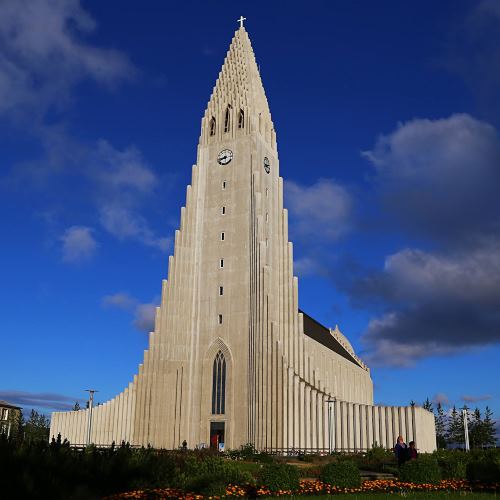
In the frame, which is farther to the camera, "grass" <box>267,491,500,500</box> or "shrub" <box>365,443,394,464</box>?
"shrub" <box>365,443,394,464</box>

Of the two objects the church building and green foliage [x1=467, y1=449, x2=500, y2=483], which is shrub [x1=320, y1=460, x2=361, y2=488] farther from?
the church building

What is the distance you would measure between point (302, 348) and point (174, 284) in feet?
43.1

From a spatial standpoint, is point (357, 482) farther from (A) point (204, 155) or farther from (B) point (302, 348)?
(A) point (204, 155)

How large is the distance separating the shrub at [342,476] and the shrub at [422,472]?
1786 mm

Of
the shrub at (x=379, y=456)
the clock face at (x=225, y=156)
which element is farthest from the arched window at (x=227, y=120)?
the shrub at (x=379, y=456)

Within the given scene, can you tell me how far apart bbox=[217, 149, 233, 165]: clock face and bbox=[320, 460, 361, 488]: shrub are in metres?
40.5

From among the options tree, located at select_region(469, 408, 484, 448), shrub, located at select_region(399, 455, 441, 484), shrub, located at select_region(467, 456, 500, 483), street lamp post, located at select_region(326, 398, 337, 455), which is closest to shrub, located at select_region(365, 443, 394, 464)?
street lamp post, located at select_region(326, 398, 337, 455)

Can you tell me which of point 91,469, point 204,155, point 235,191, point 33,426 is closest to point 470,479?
point 91,469

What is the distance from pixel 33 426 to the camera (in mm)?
86250

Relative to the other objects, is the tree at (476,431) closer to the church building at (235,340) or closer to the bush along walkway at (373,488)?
the church building at (235,340)

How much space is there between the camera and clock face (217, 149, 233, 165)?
57156 millimetres

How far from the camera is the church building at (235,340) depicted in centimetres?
4631

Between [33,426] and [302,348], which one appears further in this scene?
[33,426]

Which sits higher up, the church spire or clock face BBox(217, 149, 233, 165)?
the church spire
